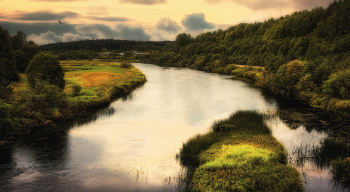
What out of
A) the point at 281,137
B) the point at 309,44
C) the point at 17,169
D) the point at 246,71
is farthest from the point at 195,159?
the point at 309,44

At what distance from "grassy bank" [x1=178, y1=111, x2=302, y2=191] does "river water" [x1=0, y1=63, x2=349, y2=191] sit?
4.42 ft

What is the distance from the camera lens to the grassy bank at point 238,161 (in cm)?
1564

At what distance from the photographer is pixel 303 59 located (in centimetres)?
6619

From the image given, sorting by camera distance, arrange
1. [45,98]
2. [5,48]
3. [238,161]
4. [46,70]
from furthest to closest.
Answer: [5,48], [46,70], [45,98], [238,161]

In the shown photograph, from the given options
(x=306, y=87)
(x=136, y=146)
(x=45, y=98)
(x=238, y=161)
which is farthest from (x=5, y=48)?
(x=306, y=87)

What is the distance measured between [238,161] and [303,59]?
5936cm

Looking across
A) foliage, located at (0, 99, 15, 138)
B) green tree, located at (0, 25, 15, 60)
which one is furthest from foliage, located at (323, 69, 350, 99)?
green tree, located at (0, 25, 15, 60)

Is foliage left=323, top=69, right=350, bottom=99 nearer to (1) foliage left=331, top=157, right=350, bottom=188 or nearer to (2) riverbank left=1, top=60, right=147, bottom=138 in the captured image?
(1) foliage left=331, top=157, right=350, bottom=188

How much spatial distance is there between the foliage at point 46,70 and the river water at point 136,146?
10661mm

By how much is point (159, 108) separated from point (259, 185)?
26.1 m

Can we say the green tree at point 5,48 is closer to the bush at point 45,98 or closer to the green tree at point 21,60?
the green tree at point 21,60

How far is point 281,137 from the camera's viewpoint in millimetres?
25781

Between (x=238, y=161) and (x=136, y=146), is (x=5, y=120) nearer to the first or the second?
(x=136, y=146)

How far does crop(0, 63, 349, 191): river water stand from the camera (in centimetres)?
1742
